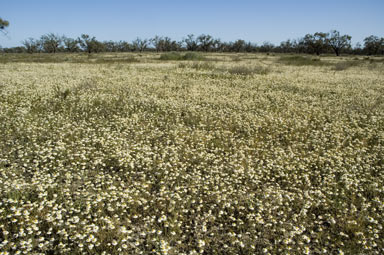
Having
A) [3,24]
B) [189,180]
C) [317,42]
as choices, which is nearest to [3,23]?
[3,24]

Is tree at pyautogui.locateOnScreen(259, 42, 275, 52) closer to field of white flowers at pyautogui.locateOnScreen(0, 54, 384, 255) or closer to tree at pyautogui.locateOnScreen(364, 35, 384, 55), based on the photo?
tree at pyautogui.locateOnScreen(364, 35, 384, 55)

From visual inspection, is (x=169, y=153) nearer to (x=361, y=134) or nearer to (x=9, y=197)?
(x=9, y=197)

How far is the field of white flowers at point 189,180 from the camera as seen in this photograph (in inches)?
149

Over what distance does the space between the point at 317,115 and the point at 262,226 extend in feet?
25.5

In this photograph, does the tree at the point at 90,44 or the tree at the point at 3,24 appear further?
the tree at the point at 90,44

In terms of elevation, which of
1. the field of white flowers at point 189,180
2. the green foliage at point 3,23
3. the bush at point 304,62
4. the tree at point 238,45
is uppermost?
the tree at point 238,45

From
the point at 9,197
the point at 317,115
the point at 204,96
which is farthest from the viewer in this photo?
the point at 204,96

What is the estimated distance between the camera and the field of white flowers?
3.79 meters

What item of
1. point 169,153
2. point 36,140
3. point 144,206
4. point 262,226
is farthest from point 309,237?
point 36,140

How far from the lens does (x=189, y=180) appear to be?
5.25 metres

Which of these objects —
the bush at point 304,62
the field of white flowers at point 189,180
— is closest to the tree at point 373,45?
the bush at point 304,62

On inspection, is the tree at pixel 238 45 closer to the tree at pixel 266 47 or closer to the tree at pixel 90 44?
the tree at pixel 266 47

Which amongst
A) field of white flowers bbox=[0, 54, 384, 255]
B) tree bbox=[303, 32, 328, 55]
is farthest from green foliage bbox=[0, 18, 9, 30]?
tree bbox=[303, 32, 328, 55]

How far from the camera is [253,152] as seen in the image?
681cm
